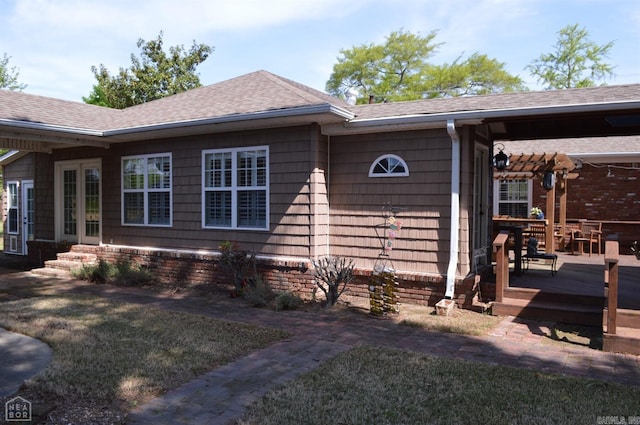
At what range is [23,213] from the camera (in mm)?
14680

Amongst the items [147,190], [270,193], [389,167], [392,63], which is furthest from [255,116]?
[392,63]

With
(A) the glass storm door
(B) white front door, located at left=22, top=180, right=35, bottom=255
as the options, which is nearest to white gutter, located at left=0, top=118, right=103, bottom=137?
(B) white front door, located at left=22, top=180, right=35, bottom=255

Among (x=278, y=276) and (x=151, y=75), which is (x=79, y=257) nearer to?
(x=278, y=276)

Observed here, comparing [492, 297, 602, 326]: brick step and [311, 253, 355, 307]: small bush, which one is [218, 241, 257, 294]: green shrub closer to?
[311, 253, 355, 307]: small bush

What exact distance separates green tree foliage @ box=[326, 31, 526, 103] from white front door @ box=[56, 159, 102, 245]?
23279 millimetres

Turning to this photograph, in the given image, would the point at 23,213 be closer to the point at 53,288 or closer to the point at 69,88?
the point at 53,288

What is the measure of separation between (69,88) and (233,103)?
36.6 metres

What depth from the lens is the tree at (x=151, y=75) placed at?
28406 mm

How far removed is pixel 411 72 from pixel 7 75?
2712cm

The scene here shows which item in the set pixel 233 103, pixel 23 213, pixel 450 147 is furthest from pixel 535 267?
pixel 23 213

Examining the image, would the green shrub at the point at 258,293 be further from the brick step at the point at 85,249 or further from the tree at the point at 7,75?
the tree at the point at 7,75

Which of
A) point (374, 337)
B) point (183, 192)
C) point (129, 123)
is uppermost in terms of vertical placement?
point (129, 123)

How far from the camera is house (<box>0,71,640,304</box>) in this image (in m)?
7.45

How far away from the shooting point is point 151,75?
28.4m
